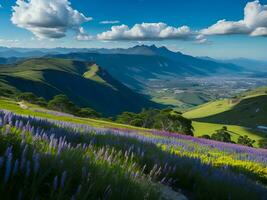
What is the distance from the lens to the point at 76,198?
316 centimetres

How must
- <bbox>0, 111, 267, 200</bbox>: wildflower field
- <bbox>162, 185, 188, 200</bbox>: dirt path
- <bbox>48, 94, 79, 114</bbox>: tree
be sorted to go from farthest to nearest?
<bbox>48, 94, 79, 114</bbox>: tree < <bbox>162, 185, 188, 200</bbox>: dirt path < <bbox>0, 111, 267, 200</bbox>: wildflower field

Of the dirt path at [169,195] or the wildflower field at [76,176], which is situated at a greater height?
the wildflower field at [76,176]

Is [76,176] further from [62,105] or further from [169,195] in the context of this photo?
[62,105]

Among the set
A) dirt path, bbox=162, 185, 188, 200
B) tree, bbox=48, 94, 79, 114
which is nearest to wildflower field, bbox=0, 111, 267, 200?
dirt path, bbox=162, 185, 188, 200

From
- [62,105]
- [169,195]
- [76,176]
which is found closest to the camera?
[76,176]

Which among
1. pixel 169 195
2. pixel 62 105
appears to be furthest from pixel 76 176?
pixel 62 105

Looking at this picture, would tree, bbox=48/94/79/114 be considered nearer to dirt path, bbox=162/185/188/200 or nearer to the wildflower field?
the wildflower field

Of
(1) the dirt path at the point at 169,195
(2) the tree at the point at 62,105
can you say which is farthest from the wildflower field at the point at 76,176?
(2) the tree at the point at 62,105

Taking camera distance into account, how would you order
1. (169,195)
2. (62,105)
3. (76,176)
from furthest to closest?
(62,105)
(169,195)
(76,176)

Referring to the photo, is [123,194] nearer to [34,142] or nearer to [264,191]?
[34,142]

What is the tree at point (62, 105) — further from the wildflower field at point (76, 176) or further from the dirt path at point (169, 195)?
the dirt path at point (169, 195)

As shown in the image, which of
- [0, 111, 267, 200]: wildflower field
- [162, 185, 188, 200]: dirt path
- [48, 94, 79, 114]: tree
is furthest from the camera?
[48, 94, 79, 114]: tree

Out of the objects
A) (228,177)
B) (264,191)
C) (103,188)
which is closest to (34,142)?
(103,188)

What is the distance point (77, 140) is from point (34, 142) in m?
3.28
